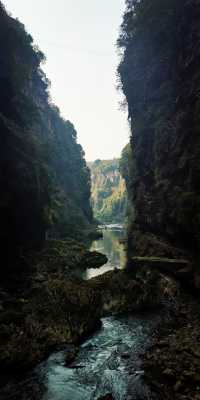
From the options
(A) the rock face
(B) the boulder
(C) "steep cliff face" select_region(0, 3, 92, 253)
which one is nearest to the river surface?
(A) the rock face

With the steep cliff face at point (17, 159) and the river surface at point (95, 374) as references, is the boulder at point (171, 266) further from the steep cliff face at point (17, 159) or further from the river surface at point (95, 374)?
the steep cliff face at point (17, 159)

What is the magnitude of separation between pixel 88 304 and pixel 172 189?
16.1m

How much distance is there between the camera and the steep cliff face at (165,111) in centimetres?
2489

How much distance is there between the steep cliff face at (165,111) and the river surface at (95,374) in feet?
34.1

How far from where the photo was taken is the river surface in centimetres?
1069

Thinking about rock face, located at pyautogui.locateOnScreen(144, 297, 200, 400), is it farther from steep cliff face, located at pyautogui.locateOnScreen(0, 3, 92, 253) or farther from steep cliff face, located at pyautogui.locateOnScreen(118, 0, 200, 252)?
steep cliff face, located at pyautogui.locateOnScreen(0, 3, 92, 253)

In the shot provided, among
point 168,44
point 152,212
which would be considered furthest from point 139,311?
point 168,44

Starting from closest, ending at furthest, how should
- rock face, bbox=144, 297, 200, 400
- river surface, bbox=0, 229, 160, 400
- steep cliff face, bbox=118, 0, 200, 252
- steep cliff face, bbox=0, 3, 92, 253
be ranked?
rock face, bbox=144, 297, 200, 400 → river surface, bbox=0, 229, 160, 400 → steep cliff face, bbox=118, 0, 200, 252 → steep cliff face, bbox=0, 3, 92, 253

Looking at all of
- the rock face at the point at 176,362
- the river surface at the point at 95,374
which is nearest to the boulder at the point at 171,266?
the rock face at the point at 176,362

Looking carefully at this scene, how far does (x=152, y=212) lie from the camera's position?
35781 mm

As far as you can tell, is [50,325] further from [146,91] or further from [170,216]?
[146,91]

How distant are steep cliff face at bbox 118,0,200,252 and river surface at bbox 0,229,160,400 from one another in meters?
10.4

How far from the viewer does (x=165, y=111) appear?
109 ft

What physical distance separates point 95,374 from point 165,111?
95.1ft
